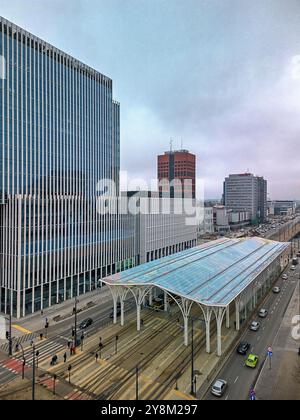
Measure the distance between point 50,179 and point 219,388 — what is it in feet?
191

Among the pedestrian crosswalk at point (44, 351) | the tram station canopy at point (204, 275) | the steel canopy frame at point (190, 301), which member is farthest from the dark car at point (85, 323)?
the tram station canopy at point (204, 275)

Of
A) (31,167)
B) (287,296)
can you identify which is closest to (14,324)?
(31,167)

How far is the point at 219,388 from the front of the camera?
3064cm

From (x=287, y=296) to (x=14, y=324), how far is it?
5905 cm

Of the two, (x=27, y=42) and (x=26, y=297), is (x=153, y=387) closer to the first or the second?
(x=26, y=297)

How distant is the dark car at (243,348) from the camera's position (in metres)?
39.5

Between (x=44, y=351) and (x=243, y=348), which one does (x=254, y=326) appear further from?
(x=44, y=351)

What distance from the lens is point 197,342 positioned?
141 ft

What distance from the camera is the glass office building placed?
2226 inches

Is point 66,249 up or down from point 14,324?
up

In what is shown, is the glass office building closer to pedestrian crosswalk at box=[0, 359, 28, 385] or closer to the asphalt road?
pedestrian crosswalk at box=[0, 359, 28, 385]

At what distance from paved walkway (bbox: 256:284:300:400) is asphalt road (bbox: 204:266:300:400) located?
3.44ft

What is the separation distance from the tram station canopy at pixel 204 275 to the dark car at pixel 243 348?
687cm

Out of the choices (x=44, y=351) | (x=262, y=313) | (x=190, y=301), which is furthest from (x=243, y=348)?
(x=44, y=351)
